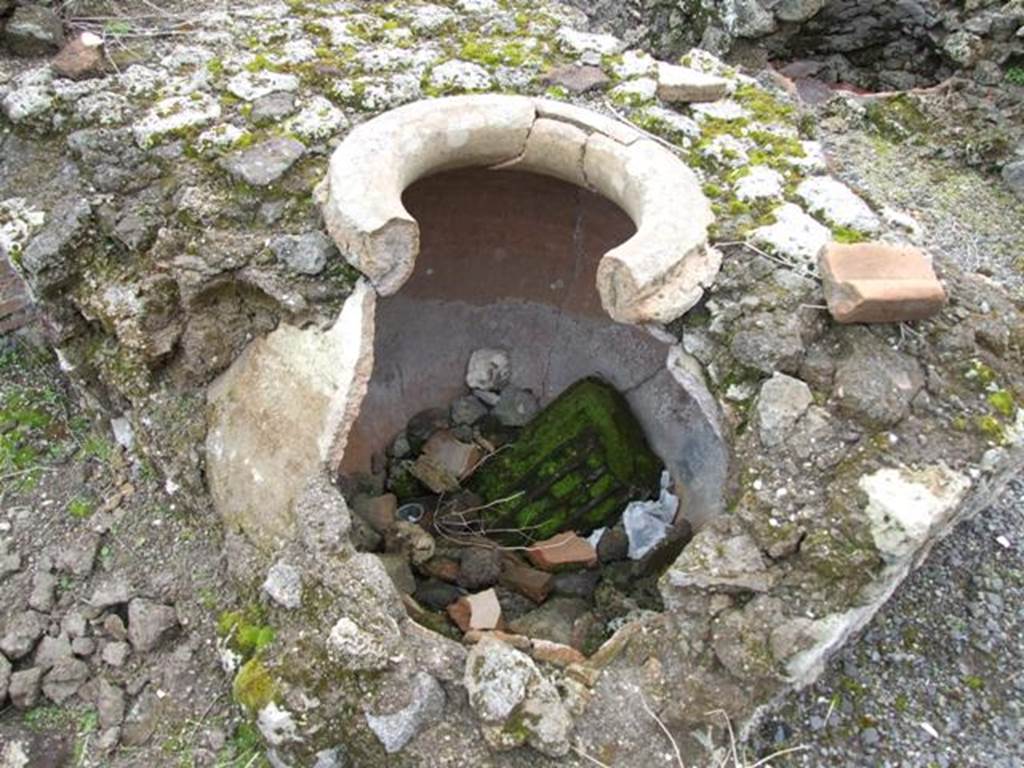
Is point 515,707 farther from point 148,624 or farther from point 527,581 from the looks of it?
point 148,624

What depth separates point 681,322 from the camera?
347 centimetres

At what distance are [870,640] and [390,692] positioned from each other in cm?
203

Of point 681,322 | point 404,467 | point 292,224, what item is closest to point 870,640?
point 681,322

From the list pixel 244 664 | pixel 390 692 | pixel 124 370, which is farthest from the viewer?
pixel 124 370

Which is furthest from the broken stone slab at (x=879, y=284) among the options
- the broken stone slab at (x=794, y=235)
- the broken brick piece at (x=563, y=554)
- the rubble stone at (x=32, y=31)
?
the rubble stone at (x=32, y=31)

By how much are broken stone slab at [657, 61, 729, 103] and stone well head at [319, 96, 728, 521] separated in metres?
0.53

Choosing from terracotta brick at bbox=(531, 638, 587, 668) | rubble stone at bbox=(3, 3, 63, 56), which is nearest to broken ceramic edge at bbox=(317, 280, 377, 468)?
terracotta brick at bbox=(531, 638, 587, 668)

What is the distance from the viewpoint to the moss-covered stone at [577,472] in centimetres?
462

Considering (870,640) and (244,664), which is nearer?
(244,664)

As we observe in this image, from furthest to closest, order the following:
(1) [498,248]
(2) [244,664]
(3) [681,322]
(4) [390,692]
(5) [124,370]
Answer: (1) [498,248]
(5) [124,370]
(3) [681,322]
(2) [244,664]
(4) [390,692]

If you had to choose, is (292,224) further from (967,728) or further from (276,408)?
(967,728)

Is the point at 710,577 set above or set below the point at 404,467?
above

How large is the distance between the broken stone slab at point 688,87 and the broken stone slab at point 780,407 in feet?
5.32

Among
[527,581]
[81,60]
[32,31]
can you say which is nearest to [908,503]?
[527,581]
